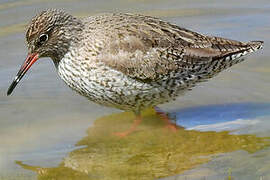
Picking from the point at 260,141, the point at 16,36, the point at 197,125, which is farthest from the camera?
the point at 16,36

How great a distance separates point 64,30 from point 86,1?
4974 mm

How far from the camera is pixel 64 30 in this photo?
30.2 ft

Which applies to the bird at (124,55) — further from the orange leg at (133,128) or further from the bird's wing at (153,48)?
the orange leg at (133,128)

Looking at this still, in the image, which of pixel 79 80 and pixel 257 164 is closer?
pixel 257 164

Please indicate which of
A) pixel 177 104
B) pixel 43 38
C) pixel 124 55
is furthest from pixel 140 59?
pixel 177 104

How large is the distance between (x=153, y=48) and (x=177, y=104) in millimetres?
1732

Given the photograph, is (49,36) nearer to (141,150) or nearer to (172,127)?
(141,150)

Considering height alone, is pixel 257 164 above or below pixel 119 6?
below

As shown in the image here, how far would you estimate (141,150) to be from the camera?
896 centimetres

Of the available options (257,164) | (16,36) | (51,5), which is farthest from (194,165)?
(51,5)

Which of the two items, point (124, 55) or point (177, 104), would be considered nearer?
point (124, 55)

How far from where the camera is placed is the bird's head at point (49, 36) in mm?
8891

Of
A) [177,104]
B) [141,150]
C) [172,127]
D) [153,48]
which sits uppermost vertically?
[153,48]

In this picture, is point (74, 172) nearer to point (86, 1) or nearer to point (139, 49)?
point (139, 49)
